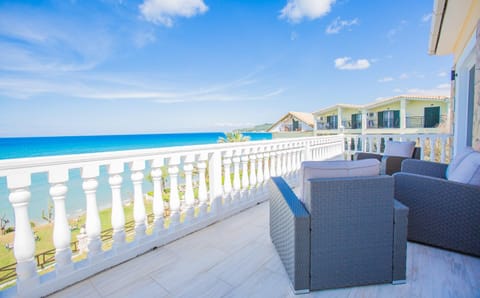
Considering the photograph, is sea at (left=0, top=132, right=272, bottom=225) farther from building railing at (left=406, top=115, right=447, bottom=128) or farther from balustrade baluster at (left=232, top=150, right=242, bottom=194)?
building railing at (left=406, top=115, right=447, bottom=128)

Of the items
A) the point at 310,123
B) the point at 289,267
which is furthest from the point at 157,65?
the point at 289,267

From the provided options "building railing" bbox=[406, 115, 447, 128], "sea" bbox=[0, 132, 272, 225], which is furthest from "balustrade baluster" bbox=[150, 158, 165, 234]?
"building railing" bbox=[406, 115, 447, 128]

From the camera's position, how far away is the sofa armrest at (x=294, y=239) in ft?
4.74

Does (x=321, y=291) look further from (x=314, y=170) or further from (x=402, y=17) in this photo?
(x=402, y=17)

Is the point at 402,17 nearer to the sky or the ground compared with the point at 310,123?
nearer to the sky

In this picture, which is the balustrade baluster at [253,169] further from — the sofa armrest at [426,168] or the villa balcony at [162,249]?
the sofa armrest at [426,168]

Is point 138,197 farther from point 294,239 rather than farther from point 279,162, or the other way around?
point 279,162

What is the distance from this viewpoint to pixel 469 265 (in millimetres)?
1786

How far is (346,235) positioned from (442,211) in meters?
1.14

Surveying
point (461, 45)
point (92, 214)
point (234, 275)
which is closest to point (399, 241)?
point (234, 275)

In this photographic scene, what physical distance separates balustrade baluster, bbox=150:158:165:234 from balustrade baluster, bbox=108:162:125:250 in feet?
1.05

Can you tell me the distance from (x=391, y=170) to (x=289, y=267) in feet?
11.0

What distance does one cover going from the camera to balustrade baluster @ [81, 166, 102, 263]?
1.71 m

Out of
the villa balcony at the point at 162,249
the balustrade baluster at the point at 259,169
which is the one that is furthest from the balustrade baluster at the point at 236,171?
the balustrade baluster at the point at 259,169
